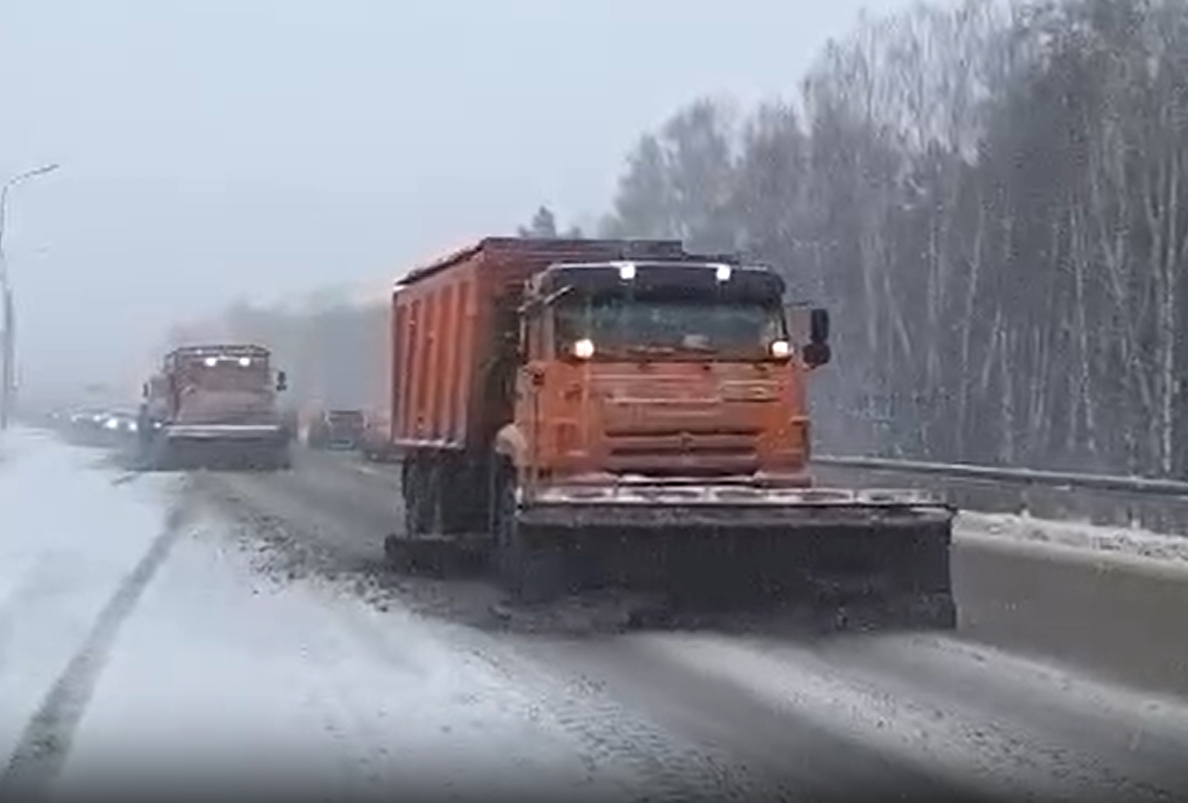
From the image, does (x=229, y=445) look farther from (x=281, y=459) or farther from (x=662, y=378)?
(x=662, y=378)

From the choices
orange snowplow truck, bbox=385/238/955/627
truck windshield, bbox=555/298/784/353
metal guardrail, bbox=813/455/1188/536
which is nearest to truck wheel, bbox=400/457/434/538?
orange snowplow truck, bbox=385/238/955/627

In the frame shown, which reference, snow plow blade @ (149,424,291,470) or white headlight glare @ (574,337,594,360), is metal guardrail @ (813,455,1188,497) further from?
snow plow blade @ (149,424,291,470)

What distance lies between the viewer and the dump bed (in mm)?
19875

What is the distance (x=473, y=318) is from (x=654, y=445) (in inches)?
143

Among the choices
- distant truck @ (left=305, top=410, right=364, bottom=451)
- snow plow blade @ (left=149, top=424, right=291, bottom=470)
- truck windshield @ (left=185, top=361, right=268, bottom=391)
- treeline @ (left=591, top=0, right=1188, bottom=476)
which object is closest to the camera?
snow plow blade @ (left=149, top=424, right=291, bottom=470)

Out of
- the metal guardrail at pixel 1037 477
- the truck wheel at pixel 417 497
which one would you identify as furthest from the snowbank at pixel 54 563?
the metal guardrail at pixel 1037 477

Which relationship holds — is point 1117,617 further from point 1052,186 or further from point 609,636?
point 1052,186

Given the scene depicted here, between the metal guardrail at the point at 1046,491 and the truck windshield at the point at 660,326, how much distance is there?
7458 mm

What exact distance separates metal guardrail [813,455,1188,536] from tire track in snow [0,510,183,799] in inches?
439

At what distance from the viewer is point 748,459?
676 inches

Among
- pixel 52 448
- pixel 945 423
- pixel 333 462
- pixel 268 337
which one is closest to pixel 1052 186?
pixel 945 423

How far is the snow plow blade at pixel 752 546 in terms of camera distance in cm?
1572

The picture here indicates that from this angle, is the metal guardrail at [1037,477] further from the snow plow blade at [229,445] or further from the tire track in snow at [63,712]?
the snow plow blade at [229,445]

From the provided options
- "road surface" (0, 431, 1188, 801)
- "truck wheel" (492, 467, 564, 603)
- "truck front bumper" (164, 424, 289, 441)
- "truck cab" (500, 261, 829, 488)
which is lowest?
"road surface" (0, 431, 1188, 801)
